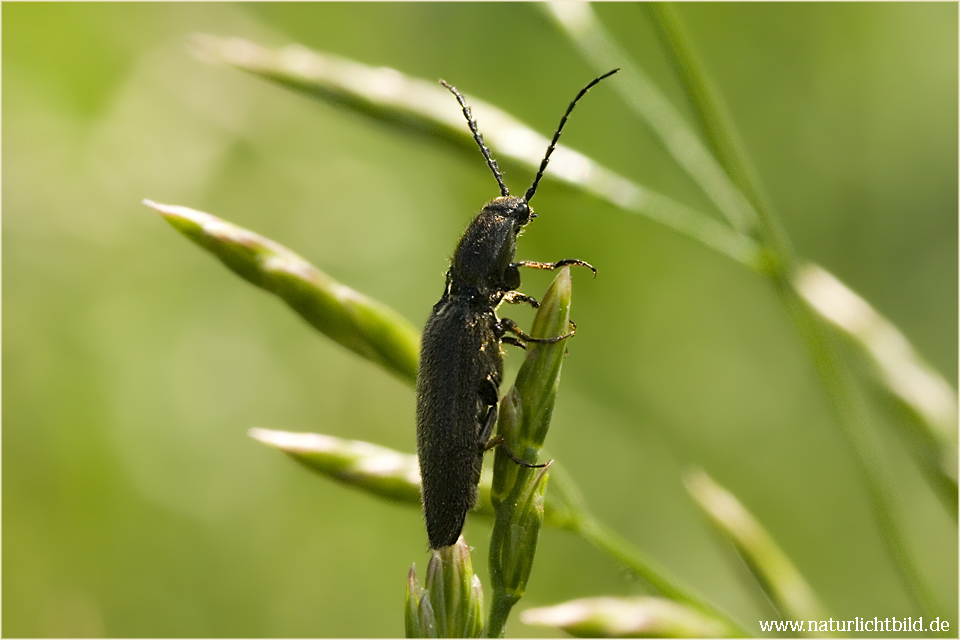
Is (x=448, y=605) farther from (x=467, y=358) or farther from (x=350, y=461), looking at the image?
(x=467, y=358)

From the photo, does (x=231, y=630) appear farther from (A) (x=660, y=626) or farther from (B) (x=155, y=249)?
(A) (x=660, y=626)

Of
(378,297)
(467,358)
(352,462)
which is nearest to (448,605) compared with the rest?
(352,462)

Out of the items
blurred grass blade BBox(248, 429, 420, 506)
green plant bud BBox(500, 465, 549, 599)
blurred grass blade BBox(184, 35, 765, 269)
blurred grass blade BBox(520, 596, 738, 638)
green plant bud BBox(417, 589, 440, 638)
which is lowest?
green plant bud BBox(417, 589, 440, 638)

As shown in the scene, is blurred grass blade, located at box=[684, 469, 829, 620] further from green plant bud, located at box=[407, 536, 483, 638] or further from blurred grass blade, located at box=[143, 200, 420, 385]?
blurred grass blade, located at box=[143, 200, 420, 385]

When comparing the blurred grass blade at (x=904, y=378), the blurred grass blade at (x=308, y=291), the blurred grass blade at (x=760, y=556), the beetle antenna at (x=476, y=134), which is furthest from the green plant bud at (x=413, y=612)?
the beetle antenna at (x=476, y=134)

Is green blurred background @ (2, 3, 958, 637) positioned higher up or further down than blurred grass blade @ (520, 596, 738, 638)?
higher up

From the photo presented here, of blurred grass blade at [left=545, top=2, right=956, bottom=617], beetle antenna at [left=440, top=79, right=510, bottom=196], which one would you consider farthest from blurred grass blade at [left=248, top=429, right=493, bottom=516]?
blurred grass blade at [left=545, top=2, right=956, bottom=617]
